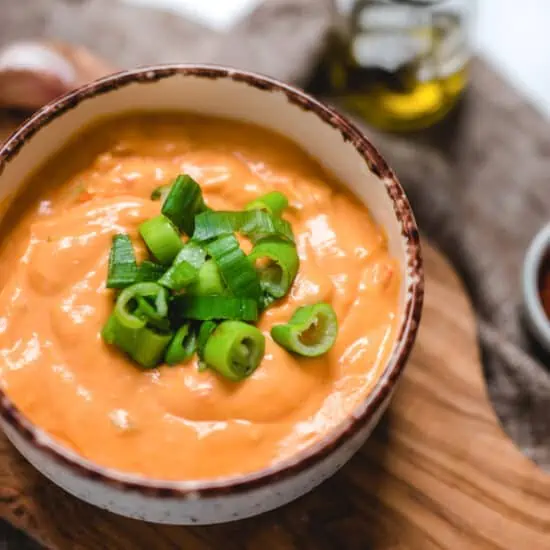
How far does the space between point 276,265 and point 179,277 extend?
19cm

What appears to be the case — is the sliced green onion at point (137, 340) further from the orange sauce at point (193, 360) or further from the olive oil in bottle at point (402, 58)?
the olive oil in bottle at point (402, 58)

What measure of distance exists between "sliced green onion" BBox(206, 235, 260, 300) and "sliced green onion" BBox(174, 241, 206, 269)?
0.03 metres

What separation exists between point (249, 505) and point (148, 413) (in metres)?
0.23

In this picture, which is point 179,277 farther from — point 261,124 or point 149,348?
point 261,124

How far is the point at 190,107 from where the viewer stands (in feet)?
6.40

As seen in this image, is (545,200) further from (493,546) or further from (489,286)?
(493,546)

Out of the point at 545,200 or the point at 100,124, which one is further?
the point at 545,200

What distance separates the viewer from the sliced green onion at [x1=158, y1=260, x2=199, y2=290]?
5.41ft

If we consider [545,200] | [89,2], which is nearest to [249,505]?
[545,200]

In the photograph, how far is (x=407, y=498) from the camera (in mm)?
1854

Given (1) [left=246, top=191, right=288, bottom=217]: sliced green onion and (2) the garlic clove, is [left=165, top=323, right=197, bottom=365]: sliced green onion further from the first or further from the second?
(2) the garlic clove

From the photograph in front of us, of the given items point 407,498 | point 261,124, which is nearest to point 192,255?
point 261,124

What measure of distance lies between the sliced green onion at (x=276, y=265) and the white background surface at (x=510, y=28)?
1.26 metres

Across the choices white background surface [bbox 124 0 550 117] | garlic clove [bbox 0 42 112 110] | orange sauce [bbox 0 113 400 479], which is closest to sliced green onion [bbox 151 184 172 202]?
orange sauce [bbox 0 113 400 479]
